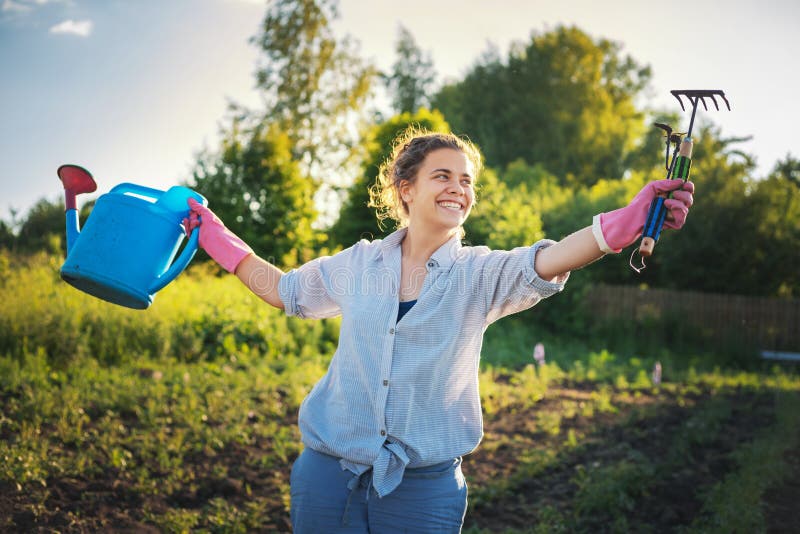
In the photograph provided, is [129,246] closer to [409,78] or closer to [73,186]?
[73,186]

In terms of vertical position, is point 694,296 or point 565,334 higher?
point 694,296

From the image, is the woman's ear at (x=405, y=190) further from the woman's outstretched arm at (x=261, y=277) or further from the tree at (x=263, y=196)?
the tree at (x=263, y=196)

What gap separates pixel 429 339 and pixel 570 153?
24.2 metres

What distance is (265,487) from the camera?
3838 mm

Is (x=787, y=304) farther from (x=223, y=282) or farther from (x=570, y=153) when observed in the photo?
(x=570, y=153)

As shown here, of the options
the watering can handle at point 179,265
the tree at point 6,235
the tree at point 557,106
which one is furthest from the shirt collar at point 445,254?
the tree at point 557,106

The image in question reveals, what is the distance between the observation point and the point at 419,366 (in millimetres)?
1905

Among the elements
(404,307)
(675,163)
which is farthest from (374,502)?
(675,163)

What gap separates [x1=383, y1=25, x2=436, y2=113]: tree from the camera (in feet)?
88.3

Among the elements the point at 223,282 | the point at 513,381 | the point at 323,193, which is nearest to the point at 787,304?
the point at 513,381

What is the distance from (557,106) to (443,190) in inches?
990

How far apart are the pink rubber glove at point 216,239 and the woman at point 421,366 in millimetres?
383

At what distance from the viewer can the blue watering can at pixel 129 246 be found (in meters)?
2.16

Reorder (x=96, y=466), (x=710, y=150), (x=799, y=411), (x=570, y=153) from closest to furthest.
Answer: (x=96, y=466) < (x=799, y=411) < (x=710, y=150) < (x=570, y=153)
